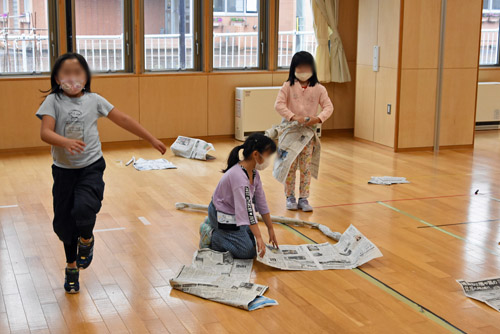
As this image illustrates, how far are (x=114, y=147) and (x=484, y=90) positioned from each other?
503cm

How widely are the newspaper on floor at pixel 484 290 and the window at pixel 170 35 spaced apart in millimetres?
5525

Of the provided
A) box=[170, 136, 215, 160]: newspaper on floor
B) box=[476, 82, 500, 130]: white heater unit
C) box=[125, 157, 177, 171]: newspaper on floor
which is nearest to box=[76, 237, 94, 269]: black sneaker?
box=[125, 157, 177, 171]: newspaper on floor

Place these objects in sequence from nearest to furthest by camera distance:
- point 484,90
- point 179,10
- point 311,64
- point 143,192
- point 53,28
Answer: point 311,64 → point 143,192 → point 53,28 → point 179,10 → point 484,90

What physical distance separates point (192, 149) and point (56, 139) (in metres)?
4.30

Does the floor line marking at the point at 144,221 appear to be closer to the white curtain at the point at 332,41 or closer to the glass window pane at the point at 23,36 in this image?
the glass window pane at the point at 23,36

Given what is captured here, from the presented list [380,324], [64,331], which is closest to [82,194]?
[64,331]

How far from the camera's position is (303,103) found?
5117 mm

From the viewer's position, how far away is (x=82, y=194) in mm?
3256

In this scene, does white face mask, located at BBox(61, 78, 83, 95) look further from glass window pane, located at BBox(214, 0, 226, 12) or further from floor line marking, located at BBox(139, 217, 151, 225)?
glass window pane, located at BBox(214, 0, 226, 12)

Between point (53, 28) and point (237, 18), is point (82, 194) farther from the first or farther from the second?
point (237, 18)

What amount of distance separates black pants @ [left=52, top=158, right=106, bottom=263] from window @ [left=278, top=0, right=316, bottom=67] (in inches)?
229

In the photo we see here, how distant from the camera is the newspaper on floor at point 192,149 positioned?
23.8ft

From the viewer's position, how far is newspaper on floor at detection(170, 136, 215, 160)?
7.25 m

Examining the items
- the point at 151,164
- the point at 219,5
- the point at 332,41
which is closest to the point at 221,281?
the point at 151,164
